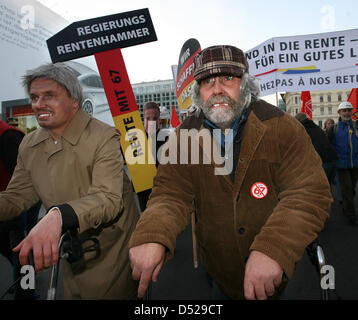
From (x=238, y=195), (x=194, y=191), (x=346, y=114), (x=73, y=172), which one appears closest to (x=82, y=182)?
(x=73, y=172)

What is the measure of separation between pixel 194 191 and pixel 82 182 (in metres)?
0.67

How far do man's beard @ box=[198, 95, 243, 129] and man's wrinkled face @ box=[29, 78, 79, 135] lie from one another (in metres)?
0.88

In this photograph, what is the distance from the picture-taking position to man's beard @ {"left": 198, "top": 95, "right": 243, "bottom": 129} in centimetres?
154

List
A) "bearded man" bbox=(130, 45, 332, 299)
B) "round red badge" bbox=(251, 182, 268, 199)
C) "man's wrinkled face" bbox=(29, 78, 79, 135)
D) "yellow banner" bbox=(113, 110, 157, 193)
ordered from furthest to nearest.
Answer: "yellow banner" bbox=(113, 110, 157, 193)
"man's wrinkled face" bbox=(29, 78, 79, 135)
"round red badge" bbox=(251, 182, 268, 199)
"bearded man" bbox=(130, 45, 332, 299)

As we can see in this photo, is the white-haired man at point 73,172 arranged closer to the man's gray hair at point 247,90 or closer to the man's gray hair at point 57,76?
the man's gray hair at point 57,76

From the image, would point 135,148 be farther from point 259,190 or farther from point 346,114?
point 346,114

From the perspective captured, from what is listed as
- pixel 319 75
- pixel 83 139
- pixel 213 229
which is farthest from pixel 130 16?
pixel 319 75

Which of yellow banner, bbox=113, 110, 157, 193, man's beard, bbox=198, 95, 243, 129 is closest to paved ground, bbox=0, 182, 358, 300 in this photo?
yellow banner, bbox=113, 110, 157, 193

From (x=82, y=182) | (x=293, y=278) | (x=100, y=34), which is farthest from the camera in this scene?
(x=293, y=278)

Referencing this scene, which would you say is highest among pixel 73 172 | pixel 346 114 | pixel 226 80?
pixel 226 80

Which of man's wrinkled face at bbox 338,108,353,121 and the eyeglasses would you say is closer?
the eyeglasses

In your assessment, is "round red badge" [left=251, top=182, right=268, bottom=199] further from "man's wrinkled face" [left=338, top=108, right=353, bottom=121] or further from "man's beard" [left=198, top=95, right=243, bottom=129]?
"man's wrinkled face" [left=338, top=108, right=353, bottom=121]

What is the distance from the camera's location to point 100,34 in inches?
119

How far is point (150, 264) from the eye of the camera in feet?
3.22
